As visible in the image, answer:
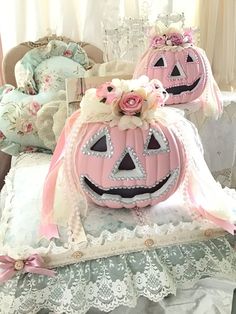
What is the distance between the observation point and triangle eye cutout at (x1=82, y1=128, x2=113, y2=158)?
749 millimetres

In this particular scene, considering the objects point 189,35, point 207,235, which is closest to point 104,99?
point 207,235

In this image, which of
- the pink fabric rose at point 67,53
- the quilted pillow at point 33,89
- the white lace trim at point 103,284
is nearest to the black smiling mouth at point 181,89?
the quilted pillow at point 33,89

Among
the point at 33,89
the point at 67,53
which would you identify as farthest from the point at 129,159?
the point at 67,53

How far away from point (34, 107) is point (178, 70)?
47 cm

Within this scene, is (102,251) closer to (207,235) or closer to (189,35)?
(207,235)

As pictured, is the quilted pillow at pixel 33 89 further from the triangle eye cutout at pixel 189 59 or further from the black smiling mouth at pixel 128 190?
the black smiling mouth at pixel 128 190

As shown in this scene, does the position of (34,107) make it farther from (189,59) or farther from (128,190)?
(128,190)

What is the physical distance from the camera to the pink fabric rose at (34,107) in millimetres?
1380

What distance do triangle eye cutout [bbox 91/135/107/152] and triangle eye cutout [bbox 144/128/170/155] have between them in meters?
0.07

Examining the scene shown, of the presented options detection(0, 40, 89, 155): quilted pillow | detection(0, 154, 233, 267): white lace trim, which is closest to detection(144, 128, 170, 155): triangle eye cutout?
detection(0, 154, 233, 267): white lace trim

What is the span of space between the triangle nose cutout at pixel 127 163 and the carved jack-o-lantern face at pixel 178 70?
54cm

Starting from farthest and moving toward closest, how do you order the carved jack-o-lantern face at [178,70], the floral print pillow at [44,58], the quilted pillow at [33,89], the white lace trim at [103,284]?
the floral print pillow at [44,58] → the quilted pillow at [33,89] → the carved jack-o-lantern face at [178,70] → the white lace trim at [103,284]

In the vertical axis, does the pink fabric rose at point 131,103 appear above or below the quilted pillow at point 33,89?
above

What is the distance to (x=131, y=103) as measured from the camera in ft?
2.45
